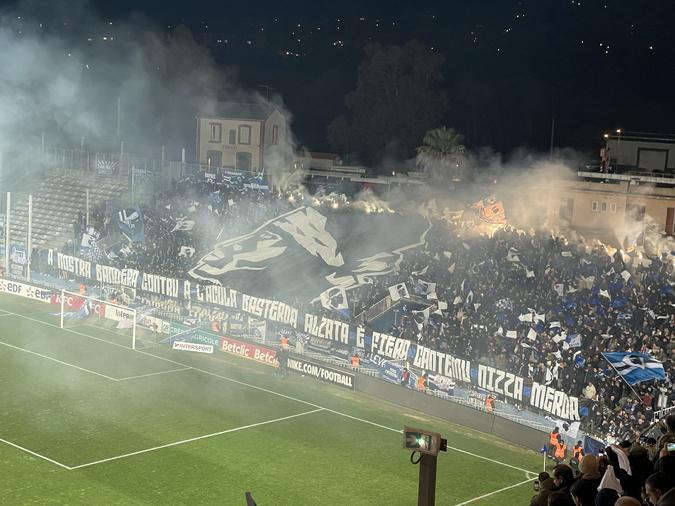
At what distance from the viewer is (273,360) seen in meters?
30.6

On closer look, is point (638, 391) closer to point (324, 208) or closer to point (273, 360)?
point (273, 360)

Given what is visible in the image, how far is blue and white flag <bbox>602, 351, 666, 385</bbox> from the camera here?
2100 centimetres

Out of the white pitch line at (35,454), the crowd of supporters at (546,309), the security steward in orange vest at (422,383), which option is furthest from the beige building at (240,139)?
the white pitch line at (35,454)

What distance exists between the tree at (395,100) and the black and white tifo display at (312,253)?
38.7 m

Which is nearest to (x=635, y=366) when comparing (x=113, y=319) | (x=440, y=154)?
(x=113, y=319)

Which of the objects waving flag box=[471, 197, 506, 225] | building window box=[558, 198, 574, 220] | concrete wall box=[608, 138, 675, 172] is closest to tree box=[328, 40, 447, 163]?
concrete wall box=[608, 138, 675, 172]

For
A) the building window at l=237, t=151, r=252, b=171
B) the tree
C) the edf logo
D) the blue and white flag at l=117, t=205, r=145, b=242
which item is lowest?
the edf logo

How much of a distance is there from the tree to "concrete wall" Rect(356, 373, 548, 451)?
163 ft

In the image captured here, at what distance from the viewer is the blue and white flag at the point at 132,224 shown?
135 feet

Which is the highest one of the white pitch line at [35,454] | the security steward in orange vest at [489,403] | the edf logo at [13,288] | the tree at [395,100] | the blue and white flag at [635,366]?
the tree at [395,100]

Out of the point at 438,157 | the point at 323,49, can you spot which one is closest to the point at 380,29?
the point at 323,49

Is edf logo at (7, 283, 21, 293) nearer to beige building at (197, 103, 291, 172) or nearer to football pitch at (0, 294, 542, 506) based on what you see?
football pitch at (0, 294, 542, 506)

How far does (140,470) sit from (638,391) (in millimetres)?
11873

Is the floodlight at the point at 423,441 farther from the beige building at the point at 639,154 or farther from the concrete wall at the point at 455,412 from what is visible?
the beige building at the point at 639,154
